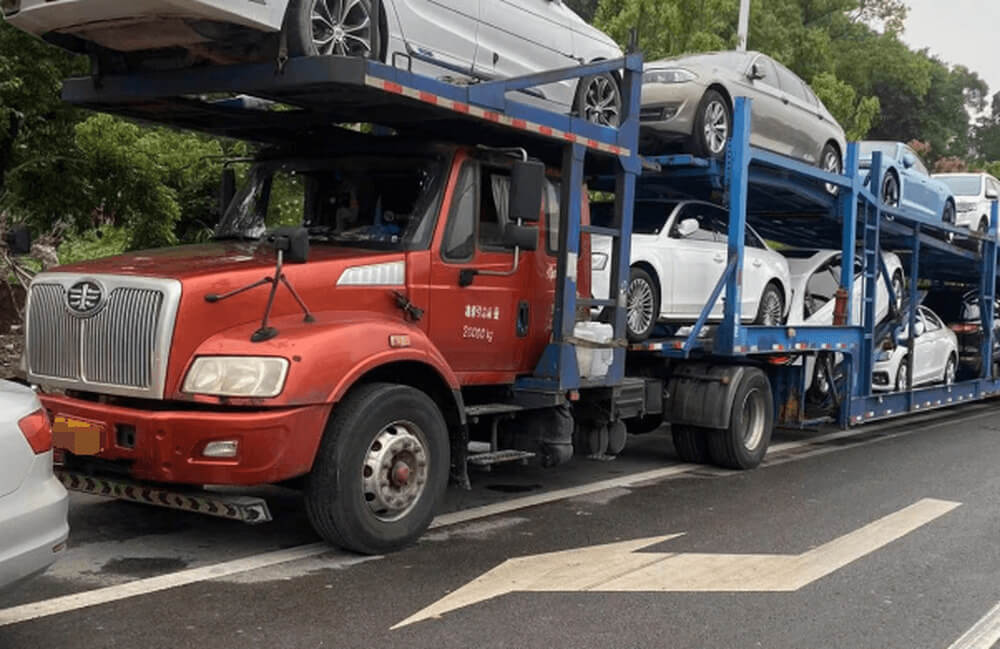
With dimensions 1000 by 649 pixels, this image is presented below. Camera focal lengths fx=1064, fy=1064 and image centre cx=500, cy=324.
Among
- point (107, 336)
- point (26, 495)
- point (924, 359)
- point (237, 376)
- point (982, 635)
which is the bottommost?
point (982, 635)

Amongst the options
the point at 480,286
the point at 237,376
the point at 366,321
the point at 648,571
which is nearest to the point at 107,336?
the point at 237,376

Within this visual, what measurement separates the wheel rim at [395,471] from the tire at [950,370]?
1075 cm

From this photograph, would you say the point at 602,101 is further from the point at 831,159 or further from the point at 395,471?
the point at 831,159

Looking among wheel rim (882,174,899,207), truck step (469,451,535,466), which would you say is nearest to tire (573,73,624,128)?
truck step (469,451,535,466)

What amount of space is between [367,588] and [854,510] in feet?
13.4

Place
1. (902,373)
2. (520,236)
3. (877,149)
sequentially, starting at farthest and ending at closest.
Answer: (902,373) < (877,149) < (520,236)

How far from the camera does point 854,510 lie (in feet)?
25.4

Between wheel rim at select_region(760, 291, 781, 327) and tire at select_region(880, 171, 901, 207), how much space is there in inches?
108

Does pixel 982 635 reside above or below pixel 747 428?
below

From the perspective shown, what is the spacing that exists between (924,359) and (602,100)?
7360 mm

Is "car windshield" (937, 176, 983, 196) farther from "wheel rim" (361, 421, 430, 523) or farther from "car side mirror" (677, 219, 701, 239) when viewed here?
"wheel rim" (361, 421, 430, 523)

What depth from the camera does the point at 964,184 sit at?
16.8 meters

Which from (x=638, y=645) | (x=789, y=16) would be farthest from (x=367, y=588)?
(x=789, y=16)

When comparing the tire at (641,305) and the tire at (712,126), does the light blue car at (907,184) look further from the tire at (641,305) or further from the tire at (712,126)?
the tire at (641,305)
